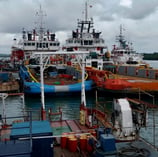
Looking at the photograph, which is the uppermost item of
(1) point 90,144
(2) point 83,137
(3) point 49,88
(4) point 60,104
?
(3) point 49,88

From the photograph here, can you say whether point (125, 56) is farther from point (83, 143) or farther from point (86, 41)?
point (83, 143)

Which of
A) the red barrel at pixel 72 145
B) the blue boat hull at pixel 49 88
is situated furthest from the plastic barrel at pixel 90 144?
the blue boat hull at pixel 49 88

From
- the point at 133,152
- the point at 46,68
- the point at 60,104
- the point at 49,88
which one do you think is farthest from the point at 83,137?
the point at 46,68

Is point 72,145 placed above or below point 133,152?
below

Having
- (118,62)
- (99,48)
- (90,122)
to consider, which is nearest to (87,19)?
(99,48)

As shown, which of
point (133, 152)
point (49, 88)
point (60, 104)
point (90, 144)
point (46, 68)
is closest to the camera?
point (133, 152)

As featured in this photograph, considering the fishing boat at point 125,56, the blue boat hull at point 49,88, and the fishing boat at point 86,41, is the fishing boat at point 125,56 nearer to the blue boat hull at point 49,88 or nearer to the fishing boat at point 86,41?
the fishing boat at point 86,41

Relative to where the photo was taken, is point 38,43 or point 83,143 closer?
point 83,143

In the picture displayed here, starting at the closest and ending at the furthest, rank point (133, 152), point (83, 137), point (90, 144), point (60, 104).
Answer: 1. point (133, 152)
2. point (90, 144)
3. point (83, 137)
4. point (60, 104)

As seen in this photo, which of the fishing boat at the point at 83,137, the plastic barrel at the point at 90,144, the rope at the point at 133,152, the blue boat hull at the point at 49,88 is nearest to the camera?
the rope at the point at 133,152

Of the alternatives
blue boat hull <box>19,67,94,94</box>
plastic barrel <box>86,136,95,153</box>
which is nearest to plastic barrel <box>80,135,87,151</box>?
plastic barrel <box>86,136,95,153</box>

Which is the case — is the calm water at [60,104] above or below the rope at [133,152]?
below

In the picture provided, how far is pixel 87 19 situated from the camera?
52438mm

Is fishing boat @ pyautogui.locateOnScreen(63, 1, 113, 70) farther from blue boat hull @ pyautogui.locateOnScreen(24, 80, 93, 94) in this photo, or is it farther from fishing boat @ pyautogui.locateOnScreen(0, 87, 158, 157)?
fishing boat @ pyautogui.locateOnScreen(0, 87, 158, 157)
